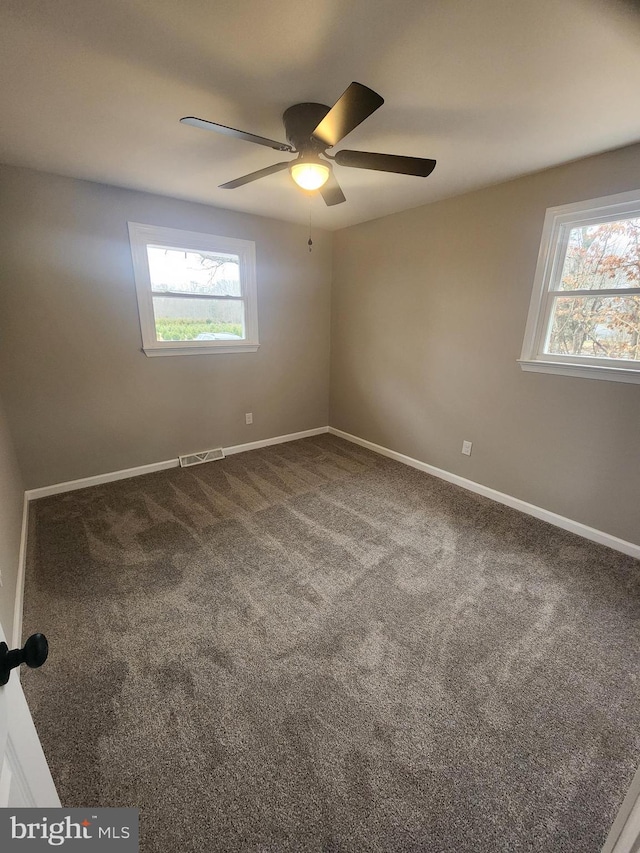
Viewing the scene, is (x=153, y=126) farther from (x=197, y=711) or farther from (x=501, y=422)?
(x=501, y=422)

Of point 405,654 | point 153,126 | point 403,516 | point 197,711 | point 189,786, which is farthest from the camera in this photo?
point 403,516

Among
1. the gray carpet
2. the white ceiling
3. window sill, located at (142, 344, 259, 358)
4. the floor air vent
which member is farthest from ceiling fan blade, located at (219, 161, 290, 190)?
the floor air vent

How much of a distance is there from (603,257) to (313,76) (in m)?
2.02

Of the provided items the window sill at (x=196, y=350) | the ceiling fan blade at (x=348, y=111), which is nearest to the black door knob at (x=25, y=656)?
the ceiling fan blade at (x=348, y=111)

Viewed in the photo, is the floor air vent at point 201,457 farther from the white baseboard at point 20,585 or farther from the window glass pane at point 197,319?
the white baseboard at point 20,585

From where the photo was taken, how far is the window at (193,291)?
9.75ft

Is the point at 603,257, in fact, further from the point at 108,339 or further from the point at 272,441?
the point at 108,339

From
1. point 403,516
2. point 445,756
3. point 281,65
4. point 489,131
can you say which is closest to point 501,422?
point 403,516

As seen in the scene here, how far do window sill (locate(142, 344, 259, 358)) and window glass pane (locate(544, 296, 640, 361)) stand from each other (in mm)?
Result: 2655

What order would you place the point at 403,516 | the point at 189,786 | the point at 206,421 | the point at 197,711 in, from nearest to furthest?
the point at 189,786
the point at 197,711
the point at 403,516
the point at 206,421

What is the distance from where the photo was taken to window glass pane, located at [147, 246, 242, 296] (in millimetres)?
3045

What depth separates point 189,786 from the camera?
1.15 meters

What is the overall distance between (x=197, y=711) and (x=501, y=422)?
2.69 meters

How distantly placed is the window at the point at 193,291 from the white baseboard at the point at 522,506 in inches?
77.9
